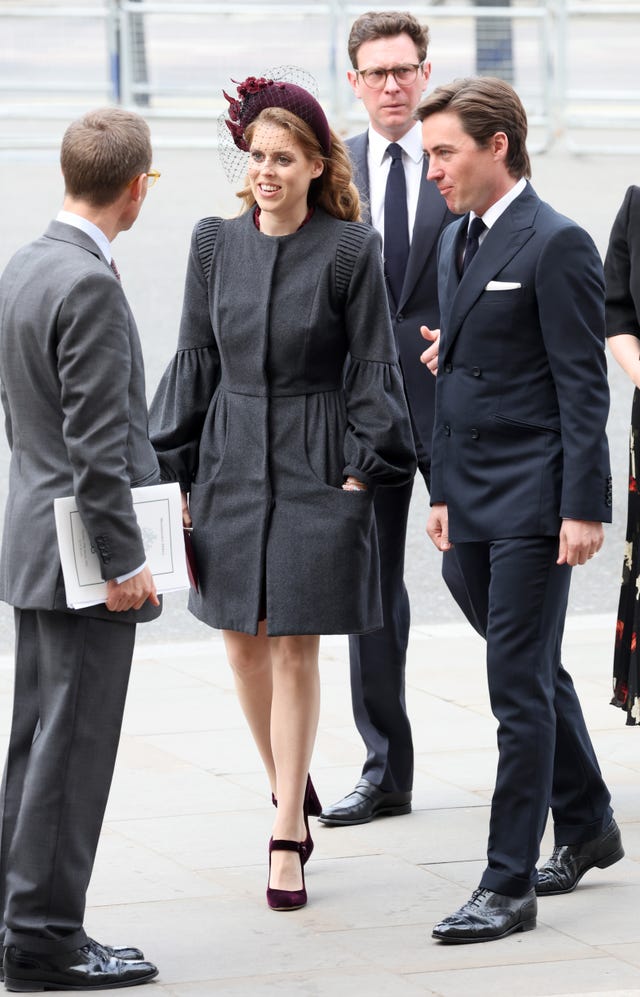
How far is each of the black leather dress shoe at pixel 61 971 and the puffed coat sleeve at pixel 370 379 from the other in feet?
4.49

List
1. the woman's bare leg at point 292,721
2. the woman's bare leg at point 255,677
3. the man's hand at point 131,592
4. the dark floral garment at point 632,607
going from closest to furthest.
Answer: the man's hand at point 131,592 → the woman's bare leg at point 292,721 → the woman's bare leg at point 255,677 → the dark floral garment at point 632,607

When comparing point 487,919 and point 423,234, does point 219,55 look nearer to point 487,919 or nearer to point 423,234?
point 423,234

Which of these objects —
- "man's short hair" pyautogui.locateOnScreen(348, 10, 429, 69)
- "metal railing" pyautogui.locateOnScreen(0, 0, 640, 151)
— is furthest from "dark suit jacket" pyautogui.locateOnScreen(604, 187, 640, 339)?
"metal railing" pyautogui.locateOnScreen(0, 0, 640, 151)

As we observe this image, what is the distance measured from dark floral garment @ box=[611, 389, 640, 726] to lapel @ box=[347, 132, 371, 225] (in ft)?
3.37

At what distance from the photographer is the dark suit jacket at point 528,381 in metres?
4.45

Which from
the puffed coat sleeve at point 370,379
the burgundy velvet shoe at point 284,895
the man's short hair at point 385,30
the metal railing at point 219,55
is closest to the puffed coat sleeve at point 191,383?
the puffed coat sleeve at point 370,379

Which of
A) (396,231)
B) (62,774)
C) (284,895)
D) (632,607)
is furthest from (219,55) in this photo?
(62,774)

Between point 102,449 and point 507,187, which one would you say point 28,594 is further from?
point 507,187

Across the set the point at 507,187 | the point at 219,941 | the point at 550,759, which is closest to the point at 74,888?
the point at 219,941

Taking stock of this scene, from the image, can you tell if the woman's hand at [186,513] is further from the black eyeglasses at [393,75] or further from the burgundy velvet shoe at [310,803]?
the black eyeglasses at [393,75]

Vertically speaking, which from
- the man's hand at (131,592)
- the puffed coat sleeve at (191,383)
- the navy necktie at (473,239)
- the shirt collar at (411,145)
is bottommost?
the man's hand at (131,592)

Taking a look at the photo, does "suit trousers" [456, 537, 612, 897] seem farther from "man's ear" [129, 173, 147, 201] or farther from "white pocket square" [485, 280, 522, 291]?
"man's ear" [129, 173, 147, 201]

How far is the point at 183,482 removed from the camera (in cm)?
502

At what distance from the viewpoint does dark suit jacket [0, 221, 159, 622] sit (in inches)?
156
